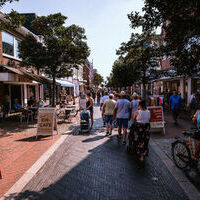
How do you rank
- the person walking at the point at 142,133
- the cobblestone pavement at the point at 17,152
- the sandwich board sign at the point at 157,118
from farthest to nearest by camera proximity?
the sandwich board sign at the point at 157,118 → the person walking at the point at 142,133 → the cobblestone pavement at the point at 17,152

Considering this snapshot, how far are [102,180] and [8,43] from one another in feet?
51.7

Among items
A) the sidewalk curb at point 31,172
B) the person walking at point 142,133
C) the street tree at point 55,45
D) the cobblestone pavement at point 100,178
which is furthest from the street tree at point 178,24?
the street tree at point 55,45

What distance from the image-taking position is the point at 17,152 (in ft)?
19.7

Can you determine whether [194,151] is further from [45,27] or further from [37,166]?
[45,27]

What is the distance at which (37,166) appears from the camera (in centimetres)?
481

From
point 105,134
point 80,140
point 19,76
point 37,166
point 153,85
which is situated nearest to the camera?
point 37,166

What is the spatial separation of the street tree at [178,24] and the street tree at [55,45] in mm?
8678

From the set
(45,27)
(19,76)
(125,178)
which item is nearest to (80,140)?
(125,178)

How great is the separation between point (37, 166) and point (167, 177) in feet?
9.92

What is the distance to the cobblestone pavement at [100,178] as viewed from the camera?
3479mm

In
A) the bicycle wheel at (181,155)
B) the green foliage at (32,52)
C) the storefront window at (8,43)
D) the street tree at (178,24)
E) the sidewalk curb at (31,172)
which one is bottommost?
the sidewalk curb at (31,172)

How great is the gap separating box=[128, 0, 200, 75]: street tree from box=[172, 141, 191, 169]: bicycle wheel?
2292mm

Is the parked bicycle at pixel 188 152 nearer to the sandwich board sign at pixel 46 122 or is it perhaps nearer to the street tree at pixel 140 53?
the sandwich board sign at pixel 46 122

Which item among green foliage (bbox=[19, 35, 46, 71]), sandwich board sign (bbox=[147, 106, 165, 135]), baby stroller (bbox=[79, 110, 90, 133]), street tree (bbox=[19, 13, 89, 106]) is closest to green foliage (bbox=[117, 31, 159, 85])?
street tree (bbox=[19, 13, 89, 106])
